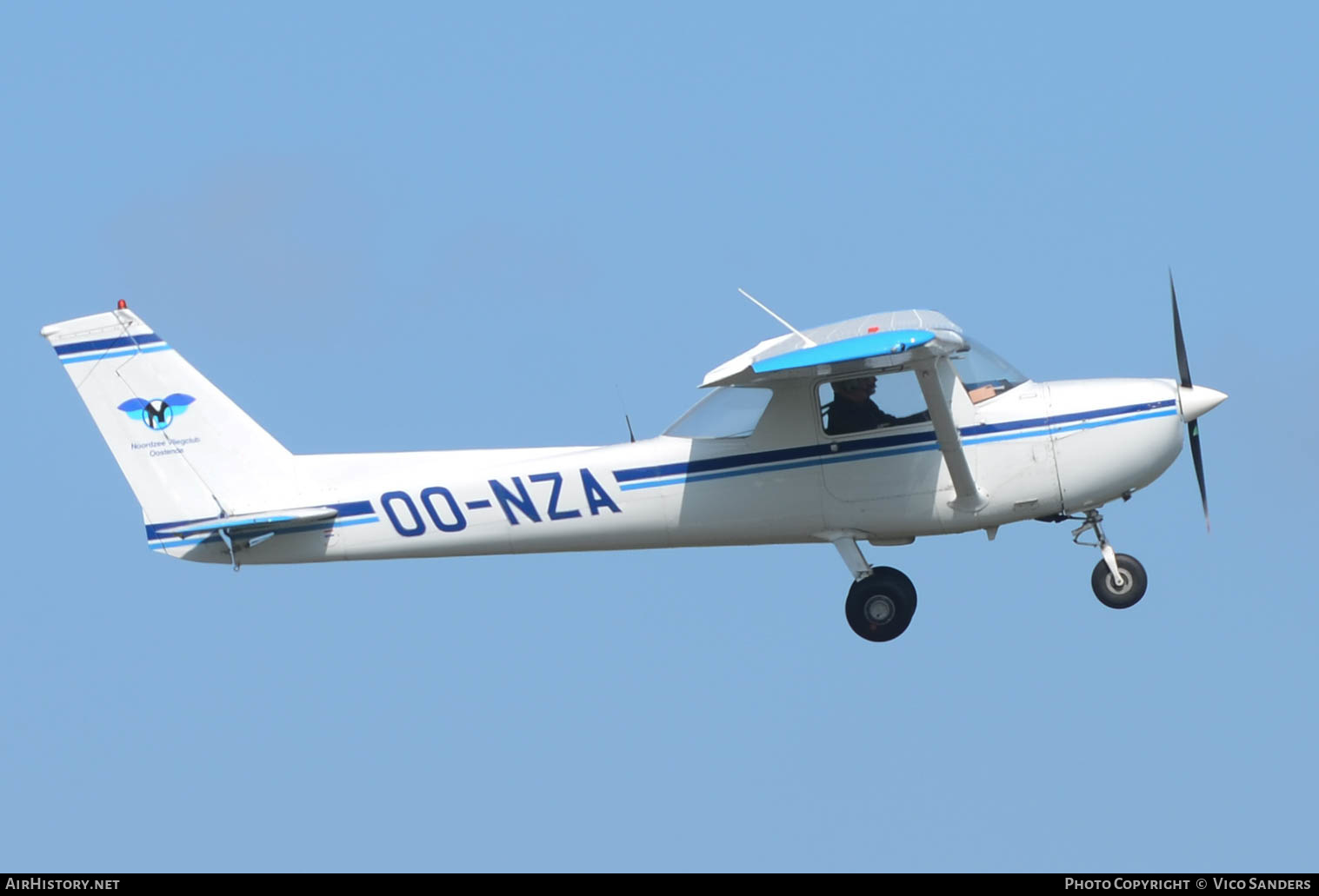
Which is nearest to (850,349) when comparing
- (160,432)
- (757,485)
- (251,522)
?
(757,485)

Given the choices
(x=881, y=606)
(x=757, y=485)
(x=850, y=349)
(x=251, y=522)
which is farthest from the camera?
(x=251, y=522)

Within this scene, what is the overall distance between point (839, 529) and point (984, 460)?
1355 millimetres

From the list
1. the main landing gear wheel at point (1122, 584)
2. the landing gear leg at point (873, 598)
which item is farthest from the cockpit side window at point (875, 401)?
the main landing gear wheel at point (1122, 584)

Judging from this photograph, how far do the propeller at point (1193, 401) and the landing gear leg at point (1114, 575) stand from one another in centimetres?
82

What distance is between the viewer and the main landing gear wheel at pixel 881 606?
634 inches

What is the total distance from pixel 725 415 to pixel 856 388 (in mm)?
1151

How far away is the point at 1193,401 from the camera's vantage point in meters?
15.9

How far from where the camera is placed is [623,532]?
16.2 metres

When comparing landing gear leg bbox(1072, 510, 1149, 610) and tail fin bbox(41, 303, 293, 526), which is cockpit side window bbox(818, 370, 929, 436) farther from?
tail fin bbox(41, 303, 293, 526)

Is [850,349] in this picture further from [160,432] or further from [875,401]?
[160,432]

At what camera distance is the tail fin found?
16719mm

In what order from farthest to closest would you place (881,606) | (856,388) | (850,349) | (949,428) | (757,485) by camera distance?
Answer: 1. (881,606)
2. (757,485)
3. (856,388)
4. (949,428)
5. (850,349)
